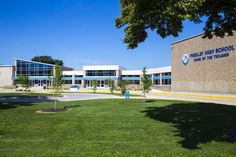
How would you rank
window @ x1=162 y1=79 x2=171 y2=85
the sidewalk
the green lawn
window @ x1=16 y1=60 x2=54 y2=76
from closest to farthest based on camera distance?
the green lawn
the sidewalk
window @ x1=162 y1=79 x2=171 y2=85
window @ x1=16 y1=60 x2=54 y2=76

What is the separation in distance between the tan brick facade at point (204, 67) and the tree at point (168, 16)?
88.1ft

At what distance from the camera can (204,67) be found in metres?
41.3

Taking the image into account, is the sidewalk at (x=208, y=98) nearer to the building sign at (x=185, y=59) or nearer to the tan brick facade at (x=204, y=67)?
the tan brick facade at (x=204, y=67)

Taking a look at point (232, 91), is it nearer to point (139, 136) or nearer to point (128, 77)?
point (139, 136)

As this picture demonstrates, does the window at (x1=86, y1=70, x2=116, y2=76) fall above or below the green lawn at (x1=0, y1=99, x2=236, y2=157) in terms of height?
above

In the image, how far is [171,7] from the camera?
7453 mm

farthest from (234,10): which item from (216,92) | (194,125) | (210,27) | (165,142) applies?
(216,92)

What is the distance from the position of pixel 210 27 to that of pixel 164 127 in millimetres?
5326

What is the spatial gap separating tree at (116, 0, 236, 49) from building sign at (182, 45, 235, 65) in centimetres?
2725

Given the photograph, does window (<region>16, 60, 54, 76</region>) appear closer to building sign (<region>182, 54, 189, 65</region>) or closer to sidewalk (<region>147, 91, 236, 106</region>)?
building sign (<region>182, 54, 189, 65</region>)

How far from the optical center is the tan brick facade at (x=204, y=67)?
35.3 metres

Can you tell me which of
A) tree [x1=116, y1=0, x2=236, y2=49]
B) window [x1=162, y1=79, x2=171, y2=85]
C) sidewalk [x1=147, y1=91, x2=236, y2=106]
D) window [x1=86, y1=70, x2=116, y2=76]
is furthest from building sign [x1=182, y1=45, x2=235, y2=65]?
window [x1=86, y1=70, x2=116, y2=76]

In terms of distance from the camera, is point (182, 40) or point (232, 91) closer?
point (232, 91)

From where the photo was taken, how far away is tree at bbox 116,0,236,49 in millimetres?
7341
